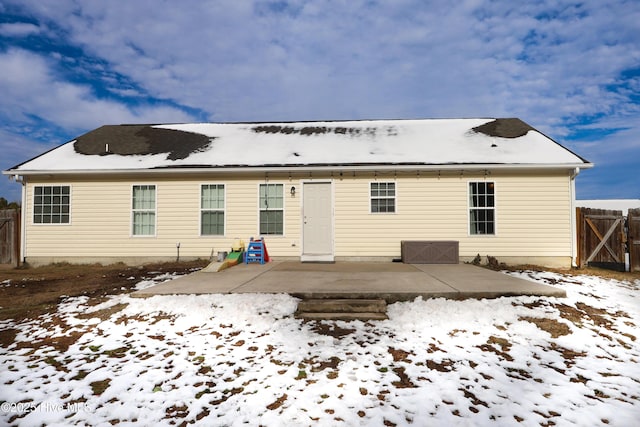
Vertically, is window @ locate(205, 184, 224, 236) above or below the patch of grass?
above

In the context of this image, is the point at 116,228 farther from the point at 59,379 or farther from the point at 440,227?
the point at 440,227

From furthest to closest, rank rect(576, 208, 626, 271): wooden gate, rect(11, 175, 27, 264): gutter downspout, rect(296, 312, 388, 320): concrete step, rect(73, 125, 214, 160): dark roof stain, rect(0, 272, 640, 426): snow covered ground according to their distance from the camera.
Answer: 1. rect(73, 125, 214, 160): dark roof stain
2. rect(11, 175, 27, 264): gutter downspout
3. rect(576, 208, 626, 271): wooden gate
4. rect(296, 312, 388, 320): concrete step
5. rect(0, 272, 640, 426): snow covered ground

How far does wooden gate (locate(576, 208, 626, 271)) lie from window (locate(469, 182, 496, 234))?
8.45 ft

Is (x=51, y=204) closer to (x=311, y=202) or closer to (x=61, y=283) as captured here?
(x=61, y=283)

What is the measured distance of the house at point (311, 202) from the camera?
34.7 feet

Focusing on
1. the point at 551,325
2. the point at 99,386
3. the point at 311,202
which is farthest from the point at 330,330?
the point at 311,202

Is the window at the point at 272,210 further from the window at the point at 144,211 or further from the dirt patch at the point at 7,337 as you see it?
the dirt patch at the point at 7,337

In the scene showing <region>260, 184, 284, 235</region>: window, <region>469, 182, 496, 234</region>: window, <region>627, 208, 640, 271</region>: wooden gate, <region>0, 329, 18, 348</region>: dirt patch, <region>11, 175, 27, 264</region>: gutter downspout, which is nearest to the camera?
<region>0, 329, 18, 348</region>: dirt patch

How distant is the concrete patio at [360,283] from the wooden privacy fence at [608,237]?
4.39 meters

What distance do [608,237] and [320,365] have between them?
10.8 metres

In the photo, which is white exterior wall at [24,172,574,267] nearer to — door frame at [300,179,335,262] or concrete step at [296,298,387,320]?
door frame at [300,179,335,262]

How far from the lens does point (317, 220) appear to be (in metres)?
11.1

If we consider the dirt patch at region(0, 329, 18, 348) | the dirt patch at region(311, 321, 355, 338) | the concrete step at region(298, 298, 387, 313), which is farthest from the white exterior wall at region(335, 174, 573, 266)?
the dirt patch at region(0, 329, 18, 348)

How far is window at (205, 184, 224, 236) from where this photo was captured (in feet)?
36.9
